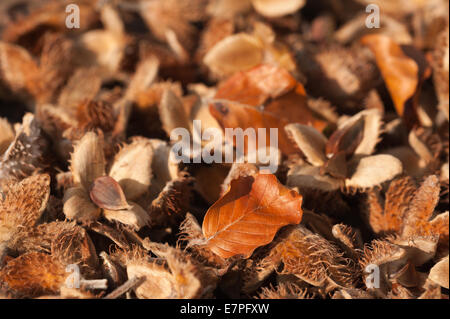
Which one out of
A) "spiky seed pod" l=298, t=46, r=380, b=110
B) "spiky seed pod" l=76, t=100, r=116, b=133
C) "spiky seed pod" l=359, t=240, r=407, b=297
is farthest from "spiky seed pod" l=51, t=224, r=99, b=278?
"spiky seed pod" l=298, t=46, r=380, b=110

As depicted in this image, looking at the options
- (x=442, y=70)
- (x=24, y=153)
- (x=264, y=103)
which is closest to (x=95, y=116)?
(x=24, y=153)

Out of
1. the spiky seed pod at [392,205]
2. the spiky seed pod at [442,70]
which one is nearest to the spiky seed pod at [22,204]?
the spiky seed pod at [392,205]

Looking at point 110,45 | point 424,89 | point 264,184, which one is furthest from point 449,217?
point 110,45

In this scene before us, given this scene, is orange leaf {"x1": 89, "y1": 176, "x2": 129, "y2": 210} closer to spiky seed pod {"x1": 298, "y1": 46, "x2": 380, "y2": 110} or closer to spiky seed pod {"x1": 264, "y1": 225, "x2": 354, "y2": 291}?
spiky seed pod {"x1": 264, "y1": 225, "x2": 354, "y2": 291}

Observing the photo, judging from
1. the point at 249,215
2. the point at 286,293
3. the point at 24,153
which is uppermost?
the point at 24,153

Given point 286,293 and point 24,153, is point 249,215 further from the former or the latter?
point 24,153
